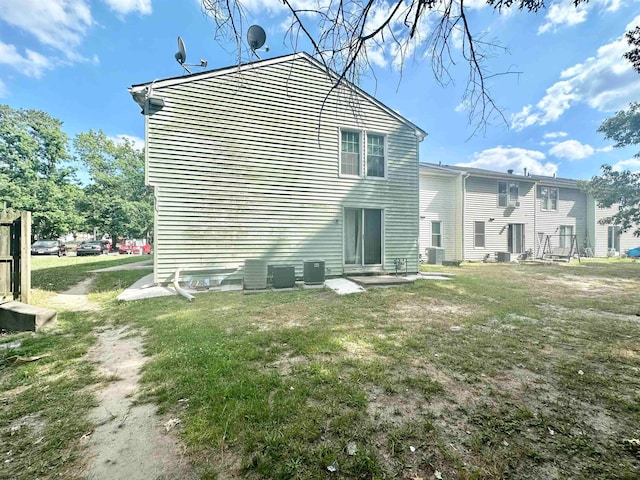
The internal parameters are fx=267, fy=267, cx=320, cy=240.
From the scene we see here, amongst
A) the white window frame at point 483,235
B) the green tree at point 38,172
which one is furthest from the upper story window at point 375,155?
the green tree at point 38,172

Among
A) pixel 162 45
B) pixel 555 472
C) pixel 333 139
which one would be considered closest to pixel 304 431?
pixel 555 472

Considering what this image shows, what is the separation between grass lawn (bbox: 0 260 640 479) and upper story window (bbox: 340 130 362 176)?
220 inches

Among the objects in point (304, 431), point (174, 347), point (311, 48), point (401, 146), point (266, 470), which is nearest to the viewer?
point (266, 470)

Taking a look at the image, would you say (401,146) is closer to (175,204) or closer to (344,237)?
(344,237)

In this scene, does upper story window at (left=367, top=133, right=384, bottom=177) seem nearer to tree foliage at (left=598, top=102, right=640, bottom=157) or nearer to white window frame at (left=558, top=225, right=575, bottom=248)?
tree foliage at (left=598, top=102, right=640, bottom=157)

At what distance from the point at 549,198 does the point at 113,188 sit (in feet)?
135

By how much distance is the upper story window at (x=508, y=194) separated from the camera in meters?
17.2

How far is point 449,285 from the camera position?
314 inches

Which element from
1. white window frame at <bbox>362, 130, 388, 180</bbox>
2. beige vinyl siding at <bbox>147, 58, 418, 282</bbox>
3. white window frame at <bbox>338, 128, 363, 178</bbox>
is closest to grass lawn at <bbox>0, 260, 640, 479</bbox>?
beige vinyl siding at <bbox>147, 58, 418, 282</bbox>

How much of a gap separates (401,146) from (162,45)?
25.7 feet

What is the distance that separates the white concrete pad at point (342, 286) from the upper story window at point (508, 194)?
14443 millimetres

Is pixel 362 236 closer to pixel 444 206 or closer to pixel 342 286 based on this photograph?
pixel 342 286

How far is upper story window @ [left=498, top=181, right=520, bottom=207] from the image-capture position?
1722 centimetres

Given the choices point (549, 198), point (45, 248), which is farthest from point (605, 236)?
point (45, 248)
